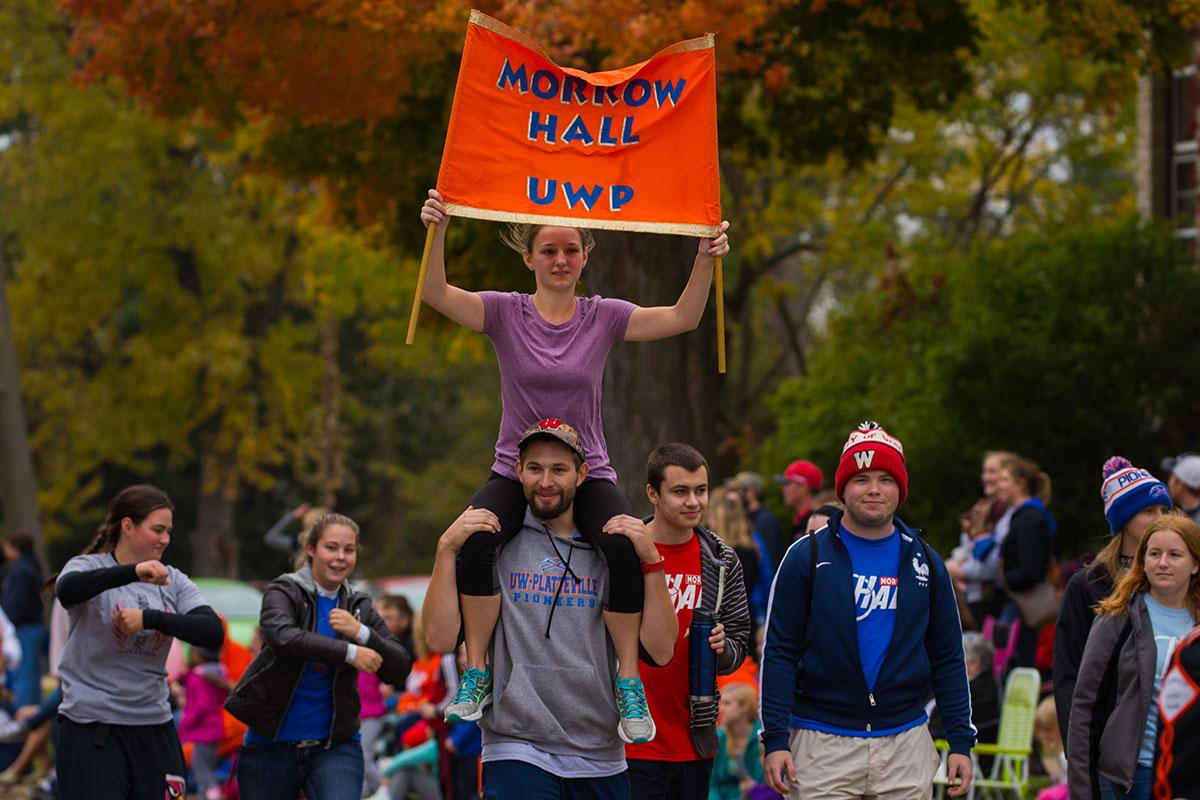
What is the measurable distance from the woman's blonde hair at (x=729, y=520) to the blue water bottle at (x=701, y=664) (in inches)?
172

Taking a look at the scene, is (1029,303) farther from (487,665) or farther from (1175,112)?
(487,665)

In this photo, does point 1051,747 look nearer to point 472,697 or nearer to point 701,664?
point 701,664

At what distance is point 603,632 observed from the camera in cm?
687

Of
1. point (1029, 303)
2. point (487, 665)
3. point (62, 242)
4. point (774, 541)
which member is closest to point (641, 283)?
point (774, 541)

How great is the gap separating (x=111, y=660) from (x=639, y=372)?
796 centimetres

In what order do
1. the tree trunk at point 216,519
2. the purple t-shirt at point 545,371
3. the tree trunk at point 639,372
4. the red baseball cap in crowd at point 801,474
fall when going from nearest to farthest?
1. the purple t-shirt at point 545,371
2. the red baseball cap in crowd at point 801,474
3. the tree trunk at point 639,372
4. the tree trunk at point 216,519

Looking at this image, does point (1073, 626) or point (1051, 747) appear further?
point (1051, 747)

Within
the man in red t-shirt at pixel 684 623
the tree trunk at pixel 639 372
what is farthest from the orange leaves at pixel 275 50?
the man in red t-shirt at pixel 684 623

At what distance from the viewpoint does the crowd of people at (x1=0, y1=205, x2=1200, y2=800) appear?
6773 millimetres

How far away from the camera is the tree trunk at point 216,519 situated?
3791 centimetres

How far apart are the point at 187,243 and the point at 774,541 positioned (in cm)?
2278

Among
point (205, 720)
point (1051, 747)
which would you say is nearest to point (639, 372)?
point (205, 720)

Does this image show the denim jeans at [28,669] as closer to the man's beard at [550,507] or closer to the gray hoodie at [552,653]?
the gray hoodie at [552,653]

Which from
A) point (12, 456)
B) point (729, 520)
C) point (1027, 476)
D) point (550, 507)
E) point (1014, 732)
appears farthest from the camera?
point (12, 456)
